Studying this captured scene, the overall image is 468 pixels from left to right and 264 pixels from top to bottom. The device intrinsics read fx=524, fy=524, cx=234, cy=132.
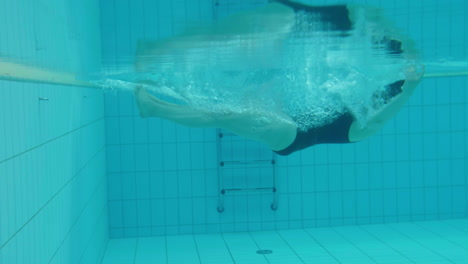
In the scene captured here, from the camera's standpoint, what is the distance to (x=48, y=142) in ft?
9.59

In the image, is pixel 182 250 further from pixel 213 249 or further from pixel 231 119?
pixel 231 119

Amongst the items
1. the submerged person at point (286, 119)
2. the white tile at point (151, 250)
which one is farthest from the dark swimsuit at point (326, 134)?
the white tile at point (151, 250)

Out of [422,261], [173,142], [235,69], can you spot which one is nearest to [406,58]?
[235,69]

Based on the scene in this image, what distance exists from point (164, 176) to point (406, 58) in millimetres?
3026

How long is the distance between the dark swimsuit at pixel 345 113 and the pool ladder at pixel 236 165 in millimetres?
1114

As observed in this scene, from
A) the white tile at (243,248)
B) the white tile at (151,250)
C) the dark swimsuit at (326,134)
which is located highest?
the dark swimsuit at (326,134)

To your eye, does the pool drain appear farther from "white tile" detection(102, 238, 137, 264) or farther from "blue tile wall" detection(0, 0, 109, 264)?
"blue tile wall" detection(0, 0, 109, 264)

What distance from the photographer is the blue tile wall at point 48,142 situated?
2133 millimetres

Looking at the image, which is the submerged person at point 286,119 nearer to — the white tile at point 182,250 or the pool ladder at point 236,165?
the pool ladder at point 236,165

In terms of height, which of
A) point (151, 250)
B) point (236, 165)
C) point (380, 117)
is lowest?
point (151, 250)

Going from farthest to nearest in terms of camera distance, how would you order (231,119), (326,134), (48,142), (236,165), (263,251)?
(236,165)
(263,251)
(326,134)
(231,119)
(48,142)

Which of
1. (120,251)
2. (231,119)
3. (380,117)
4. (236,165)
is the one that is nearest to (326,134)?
(380,117)

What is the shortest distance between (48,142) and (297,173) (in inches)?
154

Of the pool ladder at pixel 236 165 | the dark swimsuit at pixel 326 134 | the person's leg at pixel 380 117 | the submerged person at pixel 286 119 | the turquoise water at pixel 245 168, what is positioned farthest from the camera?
the pool ladder at pixel 236 165
